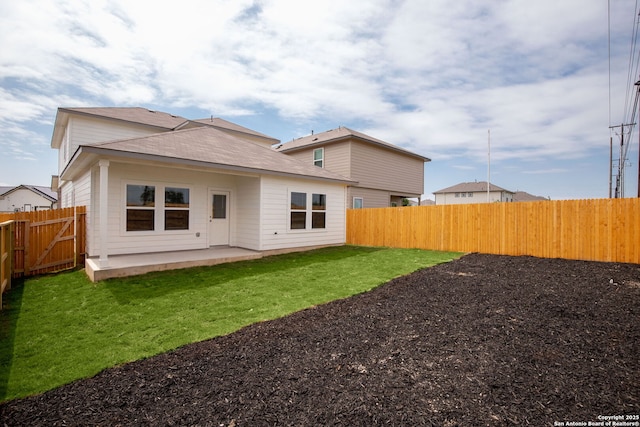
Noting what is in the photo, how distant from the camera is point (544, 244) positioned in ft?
32.4

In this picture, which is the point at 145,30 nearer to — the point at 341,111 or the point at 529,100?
the point at 341,111

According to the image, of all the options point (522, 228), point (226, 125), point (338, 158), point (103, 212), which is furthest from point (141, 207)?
point (522, 228)

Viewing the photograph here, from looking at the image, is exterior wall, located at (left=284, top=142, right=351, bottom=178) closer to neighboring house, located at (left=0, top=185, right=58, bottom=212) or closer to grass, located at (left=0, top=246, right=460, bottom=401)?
grass, located at (left=0, top=246, right=460, bottom=401)

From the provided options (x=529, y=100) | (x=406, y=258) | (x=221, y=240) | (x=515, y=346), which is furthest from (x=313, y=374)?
(x=529, y=100)

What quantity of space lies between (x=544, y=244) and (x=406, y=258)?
15.0 ft

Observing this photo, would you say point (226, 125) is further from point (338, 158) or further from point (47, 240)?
point (47, 240)

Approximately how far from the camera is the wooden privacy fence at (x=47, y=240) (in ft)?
25.5

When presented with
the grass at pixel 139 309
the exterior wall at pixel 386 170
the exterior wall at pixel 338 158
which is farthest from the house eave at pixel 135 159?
the exterior wall at pixel 386 170

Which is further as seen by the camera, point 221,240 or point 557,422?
point 221,240

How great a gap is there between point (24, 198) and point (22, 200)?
0.42 m

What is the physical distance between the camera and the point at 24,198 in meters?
44.0

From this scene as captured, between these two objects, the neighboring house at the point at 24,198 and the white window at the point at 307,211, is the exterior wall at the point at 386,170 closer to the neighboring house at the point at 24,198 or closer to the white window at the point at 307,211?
the white window at the point at 307,211

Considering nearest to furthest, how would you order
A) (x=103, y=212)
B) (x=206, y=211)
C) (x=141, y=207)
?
(x=103, y=212) < (x=141, y=207) < (x=206, y=211)

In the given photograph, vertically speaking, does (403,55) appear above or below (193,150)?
above
